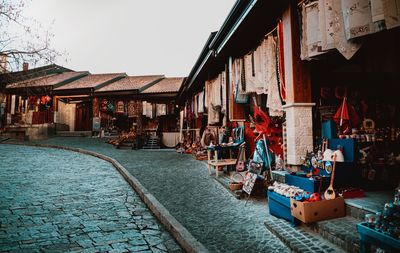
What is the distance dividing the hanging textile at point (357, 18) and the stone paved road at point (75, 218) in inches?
166

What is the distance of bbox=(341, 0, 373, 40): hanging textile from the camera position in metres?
3.46

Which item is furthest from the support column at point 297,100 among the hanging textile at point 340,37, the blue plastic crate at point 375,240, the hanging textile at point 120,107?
the hanging textile at point 120,107

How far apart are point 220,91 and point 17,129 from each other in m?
25.5

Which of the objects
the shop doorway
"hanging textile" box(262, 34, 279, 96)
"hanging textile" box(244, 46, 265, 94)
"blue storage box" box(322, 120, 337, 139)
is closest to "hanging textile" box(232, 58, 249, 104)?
"hanging textile" box(244, 46, 265, 94)

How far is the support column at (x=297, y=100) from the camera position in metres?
5.16

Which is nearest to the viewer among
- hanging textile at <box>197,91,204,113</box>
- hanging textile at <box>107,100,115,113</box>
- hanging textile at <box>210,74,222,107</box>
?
hanging textile at <box>210,74,222,107</box>

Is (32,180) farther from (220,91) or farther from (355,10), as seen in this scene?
(355,10)

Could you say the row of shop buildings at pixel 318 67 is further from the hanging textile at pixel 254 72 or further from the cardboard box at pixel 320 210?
the cardboard box at pixel 320 210

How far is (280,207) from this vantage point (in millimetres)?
4422

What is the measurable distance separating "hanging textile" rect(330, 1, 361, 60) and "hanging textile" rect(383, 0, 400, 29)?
2.12ft

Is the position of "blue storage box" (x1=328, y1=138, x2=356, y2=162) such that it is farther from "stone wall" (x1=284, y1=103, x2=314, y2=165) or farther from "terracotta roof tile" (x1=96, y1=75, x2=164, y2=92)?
"terracotta roof tile" (x1=96, y1=75, x2=164, y2=92)

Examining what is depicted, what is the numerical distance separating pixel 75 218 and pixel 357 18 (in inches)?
240

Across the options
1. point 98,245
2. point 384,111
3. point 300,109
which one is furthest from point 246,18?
point 98,245

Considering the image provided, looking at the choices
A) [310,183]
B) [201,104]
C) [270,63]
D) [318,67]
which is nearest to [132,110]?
[201,104]
